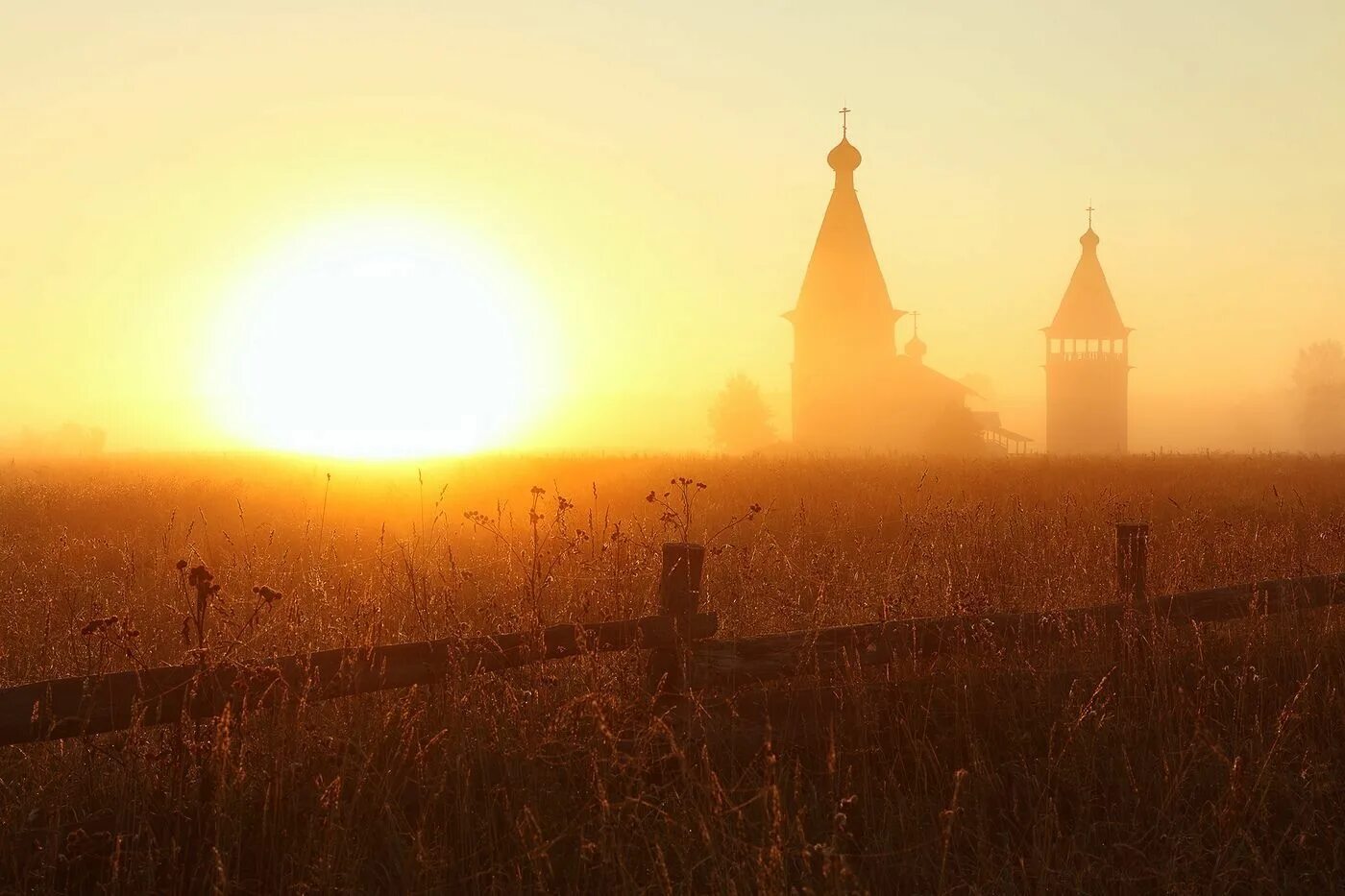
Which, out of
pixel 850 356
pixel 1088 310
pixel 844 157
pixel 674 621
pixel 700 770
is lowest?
pixel 700 770

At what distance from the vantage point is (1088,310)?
57.5 m

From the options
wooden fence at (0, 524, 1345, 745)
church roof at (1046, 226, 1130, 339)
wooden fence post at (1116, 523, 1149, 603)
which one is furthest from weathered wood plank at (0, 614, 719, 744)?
church roof at (1046, 226, 1130, 339)

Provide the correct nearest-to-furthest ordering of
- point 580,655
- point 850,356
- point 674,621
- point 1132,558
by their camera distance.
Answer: point 674,621 → point 580,655 → point 1132,558 → point 850,356

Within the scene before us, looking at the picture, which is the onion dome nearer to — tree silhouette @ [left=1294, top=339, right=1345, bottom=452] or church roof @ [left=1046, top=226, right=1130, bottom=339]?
church roof @ [left=1046, top=226, right=1130, bottom=339]

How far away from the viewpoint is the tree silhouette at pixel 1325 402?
265 ft

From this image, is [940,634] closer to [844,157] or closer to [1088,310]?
[844,157]

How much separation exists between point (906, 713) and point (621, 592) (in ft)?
6.78

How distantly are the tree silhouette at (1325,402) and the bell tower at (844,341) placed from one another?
49.1 m

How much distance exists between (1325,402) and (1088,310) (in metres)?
38.9

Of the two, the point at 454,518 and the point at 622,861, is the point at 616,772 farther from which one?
the point at 454,518

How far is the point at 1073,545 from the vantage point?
8.71m

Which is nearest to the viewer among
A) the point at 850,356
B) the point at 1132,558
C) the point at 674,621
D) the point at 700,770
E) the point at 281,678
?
the point at 281,678

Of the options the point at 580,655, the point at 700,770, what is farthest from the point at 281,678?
the point at 700,770

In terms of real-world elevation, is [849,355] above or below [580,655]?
above
